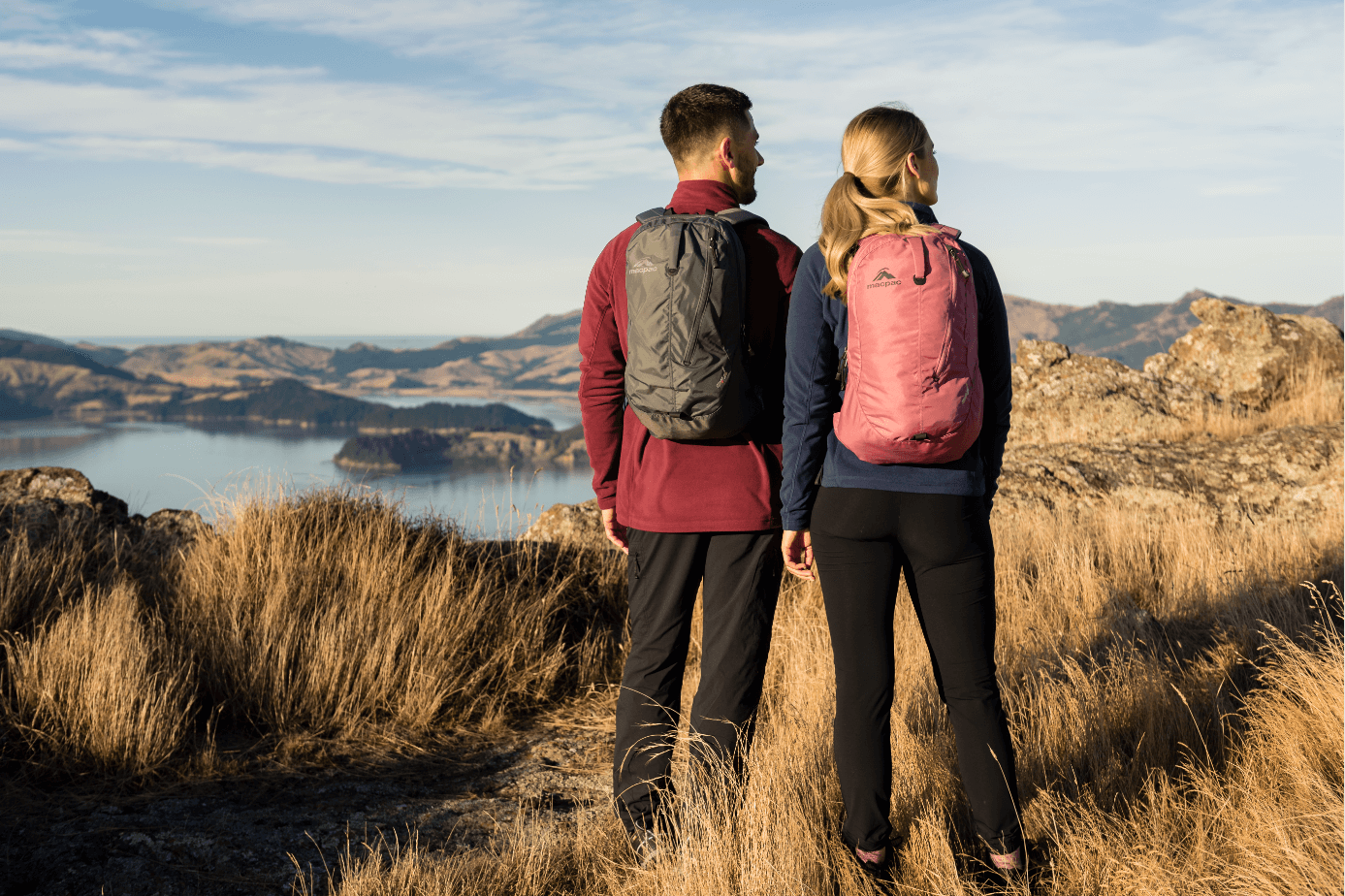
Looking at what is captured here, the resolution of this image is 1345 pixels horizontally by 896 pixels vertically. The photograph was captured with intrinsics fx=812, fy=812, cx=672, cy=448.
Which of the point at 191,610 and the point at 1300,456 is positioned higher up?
the point at 1300,456

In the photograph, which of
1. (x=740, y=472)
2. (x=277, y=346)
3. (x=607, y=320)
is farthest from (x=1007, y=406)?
(x=277, y=346)

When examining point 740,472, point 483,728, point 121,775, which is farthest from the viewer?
point 483,728

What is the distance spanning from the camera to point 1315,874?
1803 mm

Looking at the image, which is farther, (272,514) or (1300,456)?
(1300,456)

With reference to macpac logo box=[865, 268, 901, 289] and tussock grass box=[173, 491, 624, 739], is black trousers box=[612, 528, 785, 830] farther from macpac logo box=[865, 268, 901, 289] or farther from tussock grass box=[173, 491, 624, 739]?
tussock grass box=[173, 491, 624, 739]

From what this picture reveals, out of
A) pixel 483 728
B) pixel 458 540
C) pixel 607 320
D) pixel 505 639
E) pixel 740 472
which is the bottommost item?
pixel 483 728

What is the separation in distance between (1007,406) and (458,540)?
349cm

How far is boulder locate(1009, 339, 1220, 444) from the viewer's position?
28.3ft

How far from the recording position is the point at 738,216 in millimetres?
2184

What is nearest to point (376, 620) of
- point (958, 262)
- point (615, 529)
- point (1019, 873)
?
point (615, 529)

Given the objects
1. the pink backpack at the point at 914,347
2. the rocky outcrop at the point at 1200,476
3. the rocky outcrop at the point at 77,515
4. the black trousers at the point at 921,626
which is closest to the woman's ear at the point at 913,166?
the pink backpack at the point at 914,347

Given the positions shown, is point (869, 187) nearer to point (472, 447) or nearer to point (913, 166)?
point (913, 166)

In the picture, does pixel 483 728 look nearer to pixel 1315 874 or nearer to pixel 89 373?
pixel 1315 874

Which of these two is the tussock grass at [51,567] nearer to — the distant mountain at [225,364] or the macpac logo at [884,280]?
the macpac logo at [884,280]
